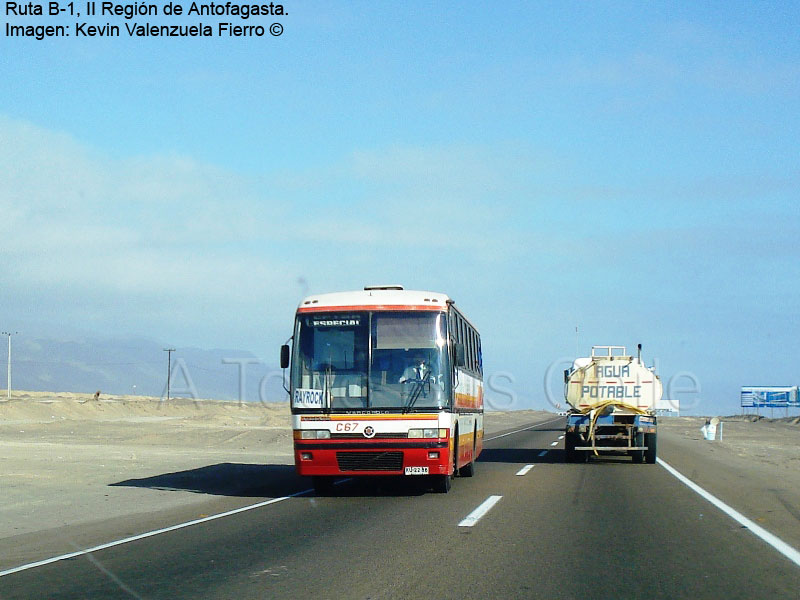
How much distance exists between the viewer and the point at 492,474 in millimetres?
20922

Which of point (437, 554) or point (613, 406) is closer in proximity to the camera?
point (437, 554)

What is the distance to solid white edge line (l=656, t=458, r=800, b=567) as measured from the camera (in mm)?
9797

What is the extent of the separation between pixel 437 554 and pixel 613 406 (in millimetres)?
15581

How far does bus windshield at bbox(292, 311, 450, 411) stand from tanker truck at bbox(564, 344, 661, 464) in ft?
31.5

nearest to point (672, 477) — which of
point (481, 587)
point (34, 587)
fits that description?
point (481, 587)

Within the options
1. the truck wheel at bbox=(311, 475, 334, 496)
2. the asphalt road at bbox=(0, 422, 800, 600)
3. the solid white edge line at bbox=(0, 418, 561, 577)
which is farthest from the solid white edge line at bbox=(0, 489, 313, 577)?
the truck wheel at bbox=(311, 475, 334, 496)

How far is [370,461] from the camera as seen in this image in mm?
15375

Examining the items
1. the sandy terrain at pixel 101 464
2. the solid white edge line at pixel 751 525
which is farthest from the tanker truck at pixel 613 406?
the sandy terrain at pixel 101 464

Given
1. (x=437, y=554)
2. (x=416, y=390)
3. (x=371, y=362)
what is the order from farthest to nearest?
(x=371, y=362) → (x=416, y=390) → (x=437, y=554)

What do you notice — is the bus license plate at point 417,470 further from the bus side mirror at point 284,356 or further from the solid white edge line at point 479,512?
the bus side mirror at point 284,356

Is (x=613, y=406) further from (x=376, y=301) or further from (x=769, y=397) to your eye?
(x=769, y=397)

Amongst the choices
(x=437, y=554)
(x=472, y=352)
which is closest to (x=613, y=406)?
(x=472, y=352)

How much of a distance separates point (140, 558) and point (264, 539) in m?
1.72

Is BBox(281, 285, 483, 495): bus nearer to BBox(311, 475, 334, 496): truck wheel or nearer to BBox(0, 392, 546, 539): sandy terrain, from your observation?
BBox(311, 475, 334, 496): truck wheel
